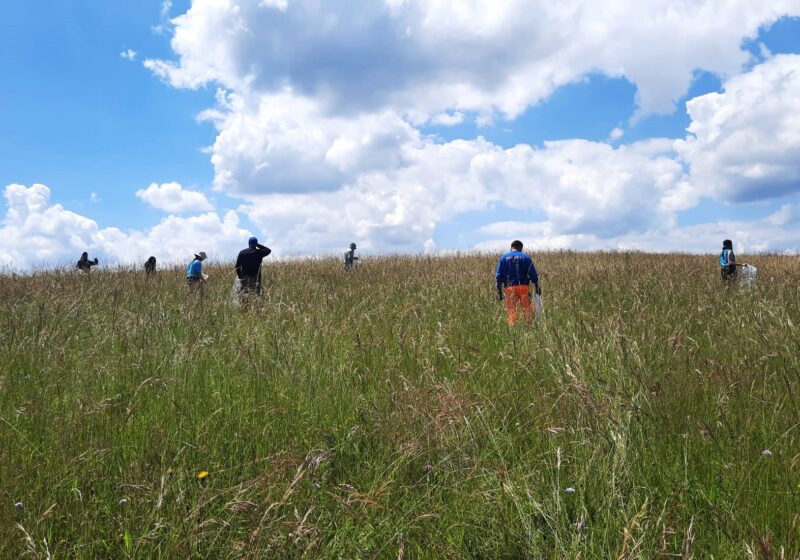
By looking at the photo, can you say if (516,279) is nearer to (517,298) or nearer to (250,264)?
(517,298)

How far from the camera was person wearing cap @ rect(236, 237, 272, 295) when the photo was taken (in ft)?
30.6

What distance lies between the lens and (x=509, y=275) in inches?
305

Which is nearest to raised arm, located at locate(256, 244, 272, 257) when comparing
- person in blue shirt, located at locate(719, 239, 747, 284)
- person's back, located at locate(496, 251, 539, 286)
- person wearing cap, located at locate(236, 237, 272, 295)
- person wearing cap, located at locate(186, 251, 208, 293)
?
person wearing cap, located at locate(236, 237, 272, 295)

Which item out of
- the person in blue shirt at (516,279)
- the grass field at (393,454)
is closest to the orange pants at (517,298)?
the person in blue shirt at (516,279)

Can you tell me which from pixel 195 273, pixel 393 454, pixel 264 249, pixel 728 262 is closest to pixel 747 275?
pixel 728 262

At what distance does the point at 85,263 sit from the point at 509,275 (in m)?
13.9

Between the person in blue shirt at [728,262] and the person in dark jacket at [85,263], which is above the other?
the person in dark jacket at [85,263]

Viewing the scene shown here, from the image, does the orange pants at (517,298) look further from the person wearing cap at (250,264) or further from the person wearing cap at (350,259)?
the person wearing cap at (350,259)

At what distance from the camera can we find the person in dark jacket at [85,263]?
15.6m

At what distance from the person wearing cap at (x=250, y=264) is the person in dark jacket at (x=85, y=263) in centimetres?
889

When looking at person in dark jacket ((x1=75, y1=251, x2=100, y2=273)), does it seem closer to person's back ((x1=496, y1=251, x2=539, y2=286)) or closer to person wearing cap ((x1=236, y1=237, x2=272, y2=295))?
person wearing cap ((x1=236, y1=237, x2=272, y2=295))

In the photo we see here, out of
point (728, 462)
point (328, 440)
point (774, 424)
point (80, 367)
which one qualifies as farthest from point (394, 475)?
point (80, 367)

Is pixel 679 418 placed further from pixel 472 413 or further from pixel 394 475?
pixel 394 475

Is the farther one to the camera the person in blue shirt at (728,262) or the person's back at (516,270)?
the person in blue shirt at (728,262)
